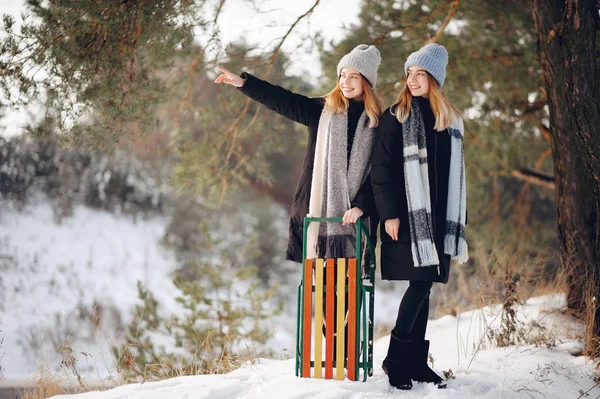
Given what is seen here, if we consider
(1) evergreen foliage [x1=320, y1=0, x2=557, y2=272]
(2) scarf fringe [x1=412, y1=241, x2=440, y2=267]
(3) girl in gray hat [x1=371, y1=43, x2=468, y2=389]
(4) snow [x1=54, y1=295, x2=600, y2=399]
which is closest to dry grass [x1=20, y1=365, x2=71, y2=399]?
(4) snow [x1=54, y1=295, x2=600, y2=399]

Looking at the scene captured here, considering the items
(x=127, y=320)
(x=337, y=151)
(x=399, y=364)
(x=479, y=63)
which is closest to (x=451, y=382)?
(x=399, y=364)

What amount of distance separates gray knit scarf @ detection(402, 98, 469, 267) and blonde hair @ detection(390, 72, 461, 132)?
33 millimetres

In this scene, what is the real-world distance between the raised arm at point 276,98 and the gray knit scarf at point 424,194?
552mm

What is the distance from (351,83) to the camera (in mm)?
2941

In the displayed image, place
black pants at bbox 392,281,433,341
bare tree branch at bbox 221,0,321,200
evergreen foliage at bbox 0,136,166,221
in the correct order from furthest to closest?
evergreen foliage at bbox 0,136,166,221
bare tree branch at bbox 221,0,321,200
black pants at bbox 392,281,433,341

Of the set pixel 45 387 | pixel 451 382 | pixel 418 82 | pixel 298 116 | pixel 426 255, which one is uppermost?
pixel 418 82

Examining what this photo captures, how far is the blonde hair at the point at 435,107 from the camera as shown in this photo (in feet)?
9.07

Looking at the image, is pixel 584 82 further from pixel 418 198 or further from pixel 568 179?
pixel 418 198

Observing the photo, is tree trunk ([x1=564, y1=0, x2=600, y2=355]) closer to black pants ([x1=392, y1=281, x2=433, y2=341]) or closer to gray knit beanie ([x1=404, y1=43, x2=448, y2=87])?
gray knit beanie ([x1=404, y1=43, x2=448, y2=87])

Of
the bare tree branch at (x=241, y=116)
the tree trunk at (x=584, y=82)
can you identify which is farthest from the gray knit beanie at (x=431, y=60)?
the bare tree branch at (x=241, y=116)

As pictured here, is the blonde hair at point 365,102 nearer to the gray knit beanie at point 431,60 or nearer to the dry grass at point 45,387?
the gray knit beanie at point 431,60

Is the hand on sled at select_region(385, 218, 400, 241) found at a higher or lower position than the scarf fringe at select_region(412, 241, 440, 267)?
higher

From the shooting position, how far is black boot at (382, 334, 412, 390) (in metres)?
A: 2.71

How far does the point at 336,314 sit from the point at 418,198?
0.71 meters
